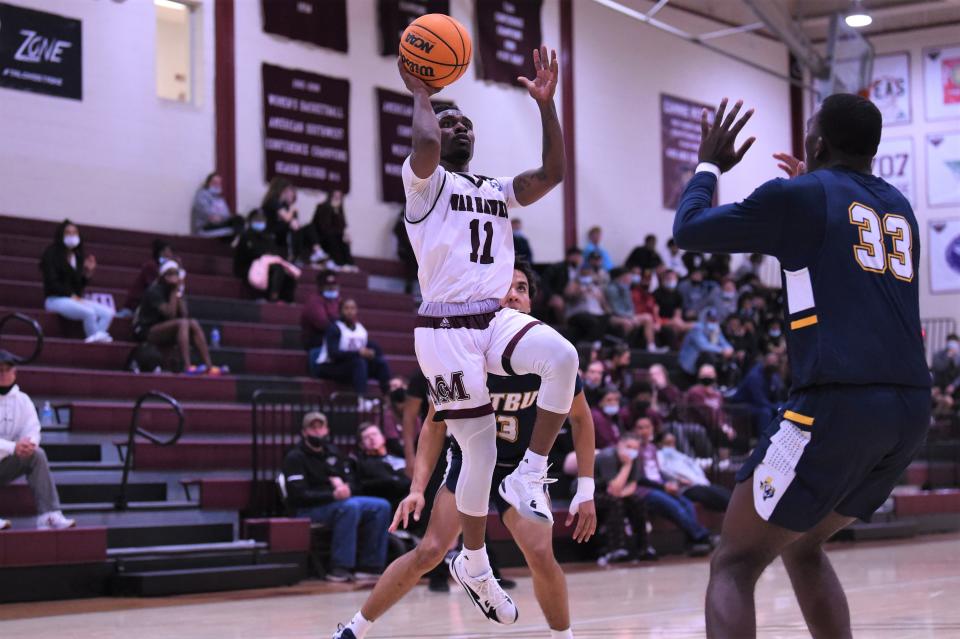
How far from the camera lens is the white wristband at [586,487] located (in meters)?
5.48

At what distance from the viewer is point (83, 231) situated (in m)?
15.9

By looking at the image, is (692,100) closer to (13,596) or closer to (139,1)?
(139,1)

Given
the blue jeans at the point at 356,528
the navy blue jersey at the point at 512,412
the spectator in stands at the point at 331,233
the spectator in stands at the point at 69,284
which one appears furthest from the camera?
the spectator in stands at the point at 331,233

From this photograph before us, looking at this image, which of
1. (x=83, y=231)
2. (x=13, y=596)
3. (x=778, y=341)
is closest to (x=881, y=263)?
(x=13, y=596)

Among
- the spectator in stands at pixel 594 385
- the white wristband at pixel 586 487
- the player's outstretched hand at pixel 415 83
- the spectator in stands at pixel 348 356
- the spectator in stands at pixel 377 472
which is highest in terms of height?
the player's outstretched hand at pixel 415 83

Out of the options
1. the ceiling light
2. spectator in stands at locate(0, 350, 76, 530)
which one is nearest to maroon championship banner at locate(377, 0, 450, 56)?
the ceiling light

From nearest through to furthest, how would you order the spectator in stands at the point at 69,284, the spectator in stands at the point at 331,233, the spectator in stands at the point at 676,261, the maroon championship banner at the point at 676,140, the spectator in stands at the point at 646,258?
the spectator in stands at the point at 69,284, the spectator in stands at the point at 331,233, the spectator in stands at the point at 646,258, the spectator in stands at the point at 676,261, the maroon championship banner at the point at 676,140

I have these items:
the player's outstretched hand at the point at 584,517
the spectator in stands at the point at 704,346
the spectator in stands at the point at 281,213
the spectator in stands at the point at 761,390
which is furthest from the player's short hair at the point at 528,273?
the spectator in stands at the point at 704,346

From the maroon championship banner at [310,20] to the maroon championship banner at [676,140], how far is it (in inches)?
318

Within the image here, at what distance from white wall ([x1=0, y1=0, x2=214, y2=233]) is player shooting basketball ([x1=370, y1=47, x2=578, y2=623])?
11488 mm

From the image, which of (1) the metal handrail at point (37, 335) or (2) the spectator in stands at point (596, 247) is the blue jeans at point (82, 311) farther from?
(2) the spectator in stands at point (596, 247)

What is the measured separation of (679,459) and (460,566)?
346 inches

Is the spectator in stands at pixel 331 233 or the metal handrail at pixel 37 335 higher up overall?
the spectator in stands at pixel 331 233

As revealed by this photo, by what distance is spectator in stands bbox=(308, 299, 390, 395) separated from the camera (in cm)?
1445
